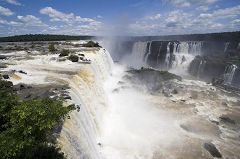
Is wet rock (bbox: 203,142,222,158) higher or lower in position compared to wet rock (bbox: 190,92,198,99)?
higher

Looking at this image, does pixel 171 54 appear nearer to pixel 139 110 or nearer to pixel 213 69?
pixel 213 69

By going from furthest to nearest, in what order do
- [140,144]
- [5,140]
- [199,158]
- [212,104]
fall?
[212,104], [140,144], [199,158], [5,140]

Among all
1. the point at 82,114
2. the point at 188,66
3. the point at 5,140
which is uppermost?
the point at 5,140

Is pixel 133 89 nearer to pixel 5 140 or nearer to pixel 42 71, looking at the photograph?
pixel 42 71

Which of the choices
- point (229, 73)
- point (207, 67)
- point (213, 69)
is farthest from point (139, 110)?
point (207, 67)

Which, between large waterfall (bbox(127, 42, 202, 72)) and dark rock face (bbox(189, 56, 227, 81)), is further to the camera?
large waterfall (bbox(127, 42, 202, 72))

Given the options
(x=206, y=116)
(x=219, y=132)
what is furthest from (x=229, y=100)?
(x=219, y=132)

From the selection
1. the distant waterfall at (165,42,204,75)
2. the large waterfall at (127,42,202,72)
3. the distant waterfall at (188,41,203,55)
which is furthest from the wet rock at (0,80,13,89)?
the distant waterfall at (188,41,203,55)

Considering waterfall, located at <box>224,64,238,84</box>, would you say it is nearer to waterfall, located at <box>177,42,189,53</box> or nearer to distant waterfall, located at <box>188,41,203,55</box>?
distant waterfall, located at <box>188,41,203,55</box>
